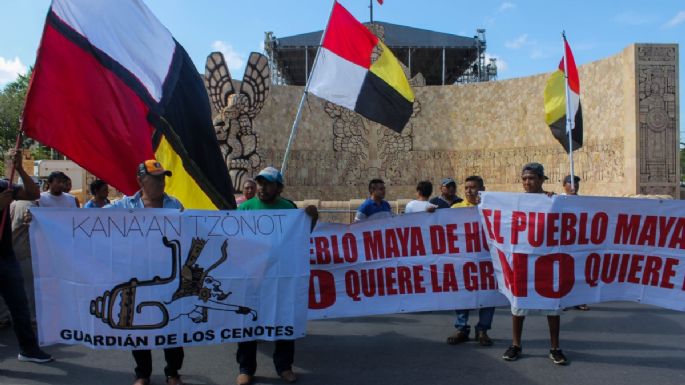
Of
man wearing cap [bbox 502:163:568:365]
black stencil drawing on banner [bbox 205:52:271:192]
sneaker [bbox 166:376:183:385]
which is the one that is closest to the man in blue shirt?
man wearing cap [bbox 502:163:568:365]

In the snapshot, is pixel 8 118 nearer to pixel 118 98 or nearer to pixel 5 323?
pixel 5 323

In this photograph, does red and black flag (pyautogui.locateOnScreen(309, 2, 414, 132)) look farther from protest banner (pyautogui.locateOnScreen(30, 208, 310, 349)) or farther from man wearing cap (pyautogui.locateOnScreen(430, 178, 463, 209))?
protest banner (pyautogui.locateOnScreen(30, 208, 310, 349))

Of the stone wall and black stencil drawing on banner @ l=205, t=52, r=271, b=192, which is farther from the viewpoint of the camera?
the stone wall

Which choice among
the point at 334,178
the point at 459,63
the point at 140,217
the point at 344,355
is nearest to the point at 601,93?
the point at 334,178

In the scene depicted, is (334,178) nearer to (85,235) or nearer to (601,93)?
(601,93)

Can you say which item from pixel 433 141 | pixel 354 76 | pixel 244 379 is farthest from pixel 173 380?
pixel 433 141

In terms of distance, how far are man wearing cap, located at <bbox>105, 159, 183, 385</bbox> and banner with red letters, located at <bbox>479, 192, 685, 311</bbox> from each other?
2.72 m

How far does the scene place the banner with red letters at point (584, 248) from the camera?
4.64 meters

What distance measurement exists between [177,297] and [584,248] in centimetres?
341

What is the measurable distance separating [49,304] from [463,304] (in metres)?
3.45

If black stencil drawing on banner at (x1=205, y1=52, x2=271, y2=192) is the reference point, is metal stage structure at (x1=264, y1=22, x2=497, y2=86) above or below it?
above

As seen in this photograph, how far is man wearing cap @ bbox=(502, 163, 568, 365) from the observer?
15.3ft

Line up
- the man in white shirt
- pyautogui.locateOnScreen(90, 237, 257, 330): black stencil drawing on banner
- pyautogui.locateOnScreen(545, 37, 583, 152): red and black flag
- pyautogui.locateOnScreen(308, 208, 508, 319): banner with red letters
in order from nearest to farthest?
pyautogui.locateOnScreen(90, 237, 257, 330): black stencil drawing on banner, pyautogui.locateOnScreen(308, 208, 508, 319): banner with red letters, the man in white shirt, pyautogui.locateOnScreen(545, 37, 583, 152): red and black flag

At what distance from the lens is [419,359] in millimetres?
4891
